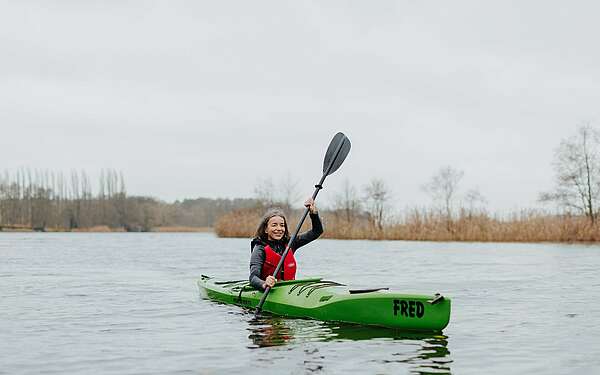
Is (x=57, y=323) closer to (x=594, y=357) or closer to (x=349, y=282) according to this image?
(x=594, y=357)

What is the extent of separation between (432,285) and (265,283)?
4.65 m

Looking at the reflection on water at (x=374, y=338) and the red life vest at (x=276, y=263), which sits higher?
the red life vest at (x=276, y=263)

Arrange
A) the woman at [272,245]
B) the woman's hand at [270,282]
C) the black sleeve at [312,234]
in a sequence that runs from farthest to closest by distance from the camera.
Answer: the black sleeve at [312,234], the woman at [272,245], the woman's hand at [270,282]

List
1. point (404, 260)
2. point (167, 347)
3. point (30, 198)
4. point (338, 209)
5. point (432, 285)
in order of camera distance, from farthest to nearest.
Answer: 1. point (30, 198)
2. point (338, 209)
3. point (404, 260)
4. point (432, 285)
5. point (167, 347)

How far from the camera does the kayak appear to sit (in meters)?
6.55

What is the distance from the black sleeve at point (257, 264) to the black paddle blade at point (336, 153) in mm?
1704

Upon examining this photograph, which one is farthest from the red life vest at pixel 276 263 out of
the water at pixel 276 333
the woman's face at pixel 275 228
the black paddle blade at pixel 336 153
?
the black paddle blade at pixel 336 153

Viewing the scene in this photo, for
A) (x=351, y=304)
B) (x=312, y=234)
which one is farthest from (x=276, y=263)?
(x=351, y=304)

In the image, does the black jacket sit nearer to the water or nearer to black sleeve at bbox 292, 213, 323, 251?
black sleeve at bbox 292, 213, 323, 251

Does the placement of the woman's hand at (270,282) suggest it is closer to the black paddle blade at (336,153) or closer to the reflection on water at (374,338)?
the reflection on water at (374,338)

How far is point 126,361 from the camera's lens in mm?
5719

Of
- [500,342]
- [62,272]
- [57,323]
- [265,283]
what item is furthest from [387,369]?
[62,272]

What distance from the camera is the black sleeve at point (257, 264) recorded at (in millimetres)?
8156

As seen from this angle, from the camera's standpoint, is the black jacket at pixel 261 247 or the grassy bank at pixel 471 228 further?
the grassy bank at pixel 471 228
